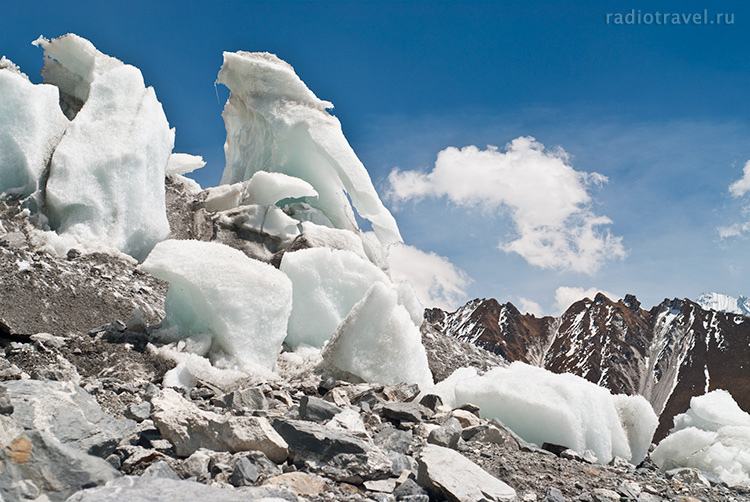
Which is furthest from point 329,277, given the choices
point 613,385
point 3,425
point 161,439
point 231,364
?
point 613,385

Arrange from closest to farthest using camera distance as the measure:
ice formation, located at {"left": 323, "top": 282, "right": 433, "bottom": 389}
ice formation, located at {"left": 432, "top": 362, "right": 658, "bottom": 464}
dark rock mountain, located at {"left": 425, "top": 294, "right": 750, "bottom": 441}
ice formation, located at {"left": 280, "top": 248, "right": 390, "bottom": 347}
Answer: ice formation, located at {"left": 432, "top": 362, "right": 658, "bottom": 464}, ice formation, located at {"left": 323, "top": 282, "right": 433, "bottom": 389}, ice formation, located at {"left": 280, "top": 248, "right": 390, "bottom": 347}, dark rock mountain, located at {"left": 425, "top": 294, "right": 750, "bottom": 441}

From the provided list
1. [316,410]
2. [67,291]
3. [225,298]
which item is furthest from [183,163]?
[316,410]

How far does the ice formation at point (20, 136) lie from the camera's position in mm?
12773

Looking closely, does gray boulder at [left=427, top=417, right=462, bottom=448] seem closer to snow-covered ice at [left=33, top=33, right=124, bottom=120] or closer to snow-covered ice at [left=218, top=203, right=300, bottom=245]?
snow-covered ice at [left=218, top=203, right=300, bottom=245]

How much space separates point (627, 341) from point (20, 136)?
90451mm

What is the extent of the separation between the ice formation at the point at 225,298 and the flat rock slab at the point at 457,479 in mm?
4535

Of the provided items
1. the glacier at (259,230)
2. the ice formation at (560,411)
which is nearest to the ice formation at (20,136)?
the glacier at (259,230)

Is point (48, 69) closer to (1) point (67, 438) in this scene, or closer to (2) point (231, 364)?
(2) point (231, 364)

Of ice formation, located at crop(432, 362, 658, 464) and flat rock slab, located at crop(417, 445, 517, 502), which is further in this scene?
ice formation, located at crop(432, 362, 658, 464)

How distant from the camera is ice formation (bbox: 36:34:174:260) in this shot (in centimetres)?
1281

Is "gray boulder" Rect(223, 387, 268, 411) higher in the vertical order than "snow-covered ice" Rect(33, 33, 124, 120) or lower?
lower

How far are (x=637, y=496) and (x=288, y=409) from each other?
300cm

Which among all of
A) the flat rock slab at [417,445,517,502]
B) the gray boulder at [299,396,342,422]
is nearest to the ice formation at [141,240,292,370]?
the gray boulder at [299,396,342,422]

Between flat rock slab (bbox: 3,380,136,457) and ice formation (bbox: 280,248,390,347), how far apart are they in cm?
554
